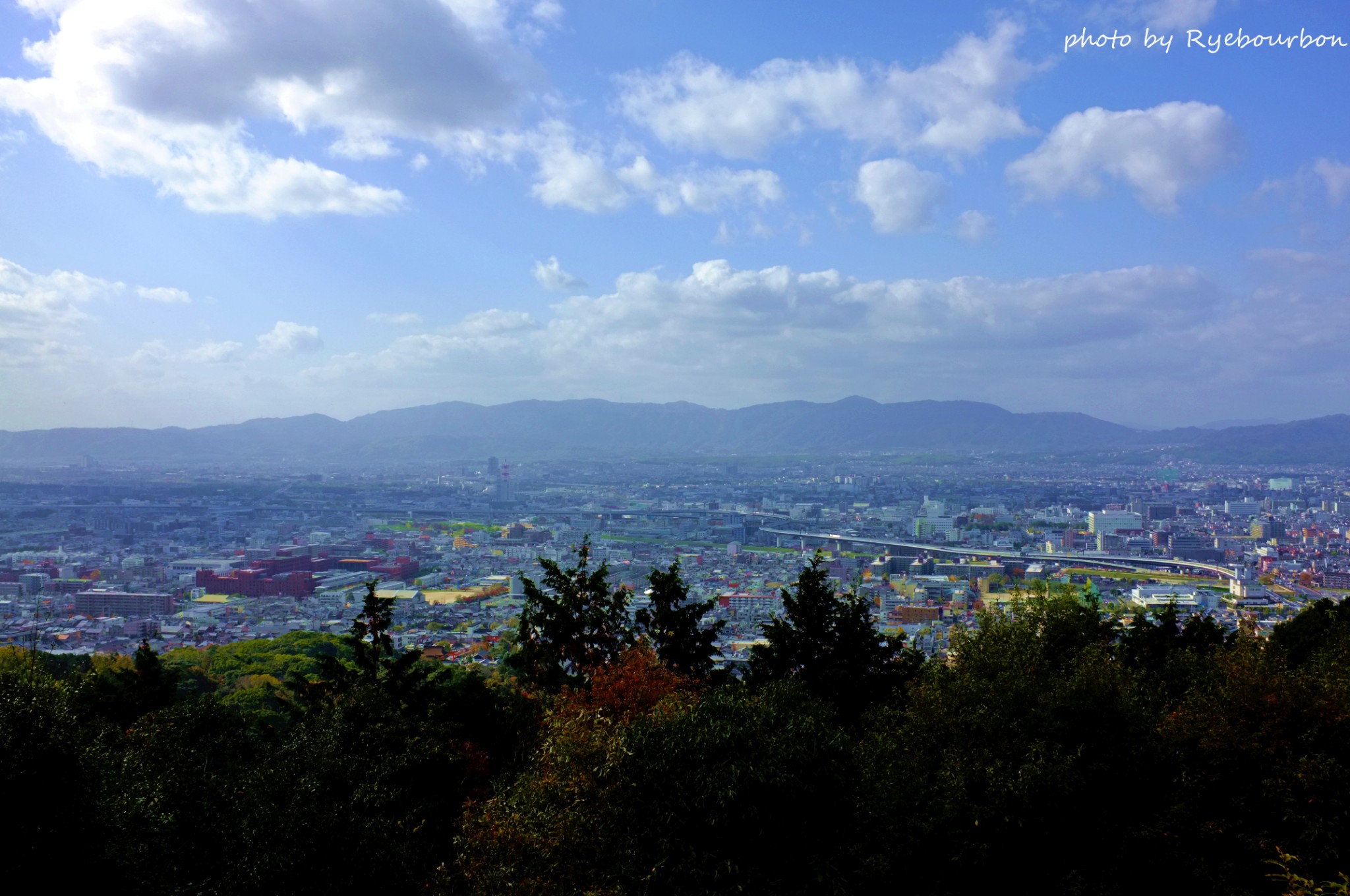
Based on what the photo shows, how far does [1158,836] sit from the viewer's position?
771 centimetres

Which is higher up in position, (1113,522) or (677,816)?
(677,816)

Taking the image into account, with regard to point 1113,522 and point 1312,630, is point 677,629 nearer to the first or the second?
point 1312,630

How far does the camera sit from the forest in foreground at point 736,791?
6102mm

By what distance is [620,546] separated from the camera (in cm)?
5353

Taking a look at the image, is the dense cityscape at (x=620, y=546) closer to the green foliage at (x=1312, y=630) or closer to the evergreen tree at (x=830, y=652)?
the evergreen tree at (x=830, y=652)

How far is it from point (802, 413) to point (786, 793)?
181 meters

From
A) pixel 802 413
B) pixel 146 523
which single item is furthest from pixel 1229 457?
pixel 146 523

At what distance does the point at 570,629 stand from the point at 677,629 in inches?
86.1

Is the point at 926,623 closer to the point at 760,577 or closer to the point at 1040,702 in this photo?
the point at 760,577

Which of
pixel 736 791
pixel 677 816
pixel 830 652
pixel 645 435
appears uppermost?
pixel 645 435

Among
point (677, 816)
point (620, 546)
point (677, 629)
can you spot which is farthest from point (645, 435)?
point (677, 816)

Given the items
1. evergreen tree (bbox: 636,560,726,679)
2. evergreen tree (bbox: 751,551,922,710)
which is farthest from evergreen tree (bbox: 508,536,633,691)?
evergreen tree (bbox: 751,551,922,710)

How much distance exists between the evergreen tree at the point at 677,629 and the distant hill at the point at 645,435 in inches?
4211

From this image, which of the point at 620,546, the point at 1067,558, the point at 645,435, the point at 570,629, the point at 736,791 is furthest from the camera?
the point at 645,435
